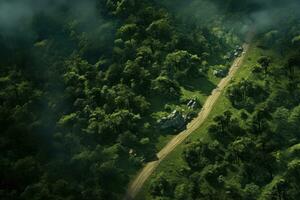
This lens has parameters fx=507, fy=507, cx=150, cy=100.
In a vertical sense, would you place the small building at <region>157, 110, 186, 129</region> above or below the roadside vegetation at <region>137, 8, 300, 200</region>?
above

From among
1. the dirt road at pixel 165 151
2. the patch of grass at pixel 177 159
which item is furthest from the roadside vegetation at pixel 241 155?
the dirt road at pixel 165 151

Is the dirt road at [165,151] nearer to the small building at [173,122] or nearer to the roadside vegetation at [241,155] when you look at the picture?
the roadside vegetation at [241,155]

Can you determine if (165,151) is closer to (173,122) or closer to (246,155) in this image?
(173,122)

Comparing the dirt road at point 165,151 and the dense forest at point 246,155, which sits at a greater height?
the dirt road at point 165,151

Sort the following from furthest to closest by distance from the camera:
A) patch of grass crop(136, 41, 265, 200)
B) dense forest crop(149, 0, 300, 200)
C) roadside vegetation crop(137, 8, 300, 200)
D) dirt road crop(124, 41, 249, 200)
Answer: dirt road crop(124, 41, 249, 200) < patch of grass crop(136, 41, 265, 200) < roadside vegetation crop(137, 8, 300, 200) < dense forest crop(149, 0, 300, 200)

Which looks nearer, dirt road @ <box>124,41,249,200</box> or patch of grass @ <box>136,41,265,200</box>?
patch of grass @ <box>136,41,265,200</box>

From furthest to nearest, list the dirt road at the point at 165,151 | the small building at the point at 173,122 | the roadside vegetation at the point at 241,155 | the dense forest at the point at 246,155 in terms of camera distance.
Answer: the small building at the point at 173,122 < the dirt road at the point at 165,151 < the roadside vegetation at the point at 241,155 < the dense forest at the point at 246,155

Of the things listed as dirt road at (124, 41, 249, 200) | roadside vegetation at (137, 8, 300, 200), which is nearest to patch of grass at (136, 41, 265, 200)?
roadside vegetation at (137, 8, 300, 200)

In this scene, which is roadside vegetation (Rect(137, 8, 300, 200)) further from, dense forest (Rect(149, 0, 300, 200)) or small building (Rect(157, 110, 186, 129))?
small building (Rect(157, 110, 186, 129))

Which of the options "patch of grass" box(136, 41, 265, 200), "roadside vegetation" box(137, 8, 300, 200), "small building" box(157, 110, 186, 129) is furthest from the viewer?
"small building" box(157, 110, 186, 129)

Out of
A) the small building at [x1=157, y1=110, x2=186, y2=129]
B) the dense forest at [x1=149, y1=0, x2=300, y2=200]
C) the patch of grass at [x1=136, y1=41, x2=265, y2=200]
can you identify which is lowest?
the dense forest at [x1=149, y1=0, x2=300, y2=200]

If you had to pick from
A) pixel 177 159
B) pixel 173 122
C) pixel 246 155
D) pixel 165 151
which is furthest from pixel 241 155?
pixel 173 122

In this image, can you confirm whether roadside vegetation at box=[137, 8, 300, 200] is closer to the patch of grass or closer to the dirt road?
the patch of grass
